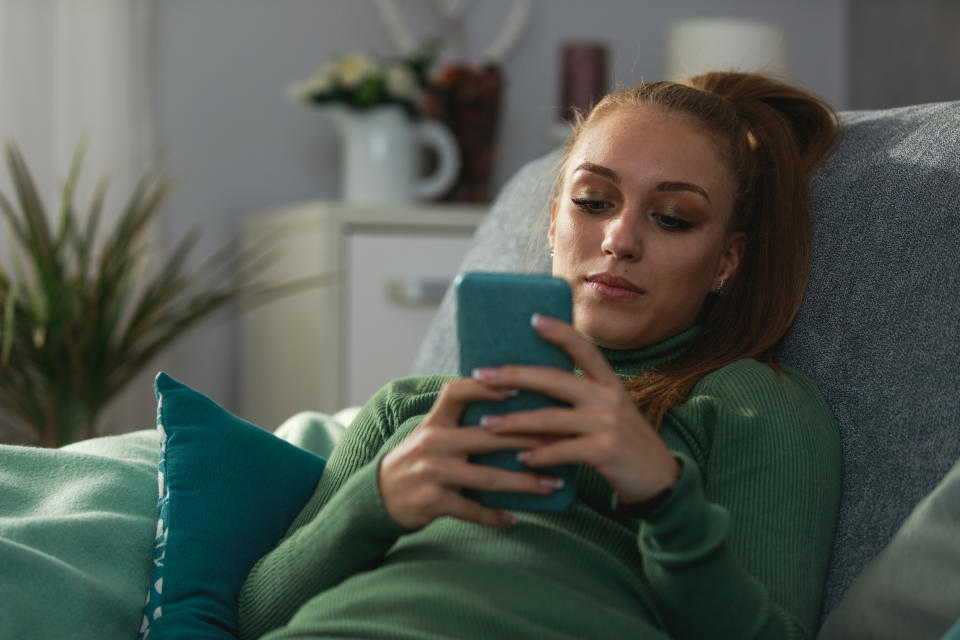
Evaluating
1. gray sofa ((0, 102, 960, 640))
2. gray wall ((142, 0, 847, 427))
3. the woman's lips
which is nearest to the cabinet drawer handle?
gray wall ((142, 0, 847, 427))

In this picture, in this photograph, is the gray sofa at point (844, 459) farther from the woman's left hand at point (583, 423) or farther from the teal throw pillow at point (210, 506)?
the woman's left hand at point (583, 423)

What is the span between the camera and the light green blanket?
2.90ft

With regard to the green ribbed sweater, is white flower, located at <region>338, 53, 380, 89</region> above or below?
above

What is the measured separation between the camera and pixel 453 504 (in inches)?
31.0

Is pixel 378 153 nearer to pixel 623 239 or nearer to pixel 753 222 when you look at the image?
pixel 753 222

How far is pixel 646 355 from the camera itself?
1.10 meters

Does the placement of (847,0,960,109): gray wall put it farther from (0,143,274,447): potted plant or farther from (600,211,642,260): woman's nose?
(600,211,642,260): woman's nose

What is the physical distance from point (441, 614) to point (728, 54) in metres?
2.08

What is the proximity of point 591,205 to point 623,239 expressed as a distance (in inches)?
2.8

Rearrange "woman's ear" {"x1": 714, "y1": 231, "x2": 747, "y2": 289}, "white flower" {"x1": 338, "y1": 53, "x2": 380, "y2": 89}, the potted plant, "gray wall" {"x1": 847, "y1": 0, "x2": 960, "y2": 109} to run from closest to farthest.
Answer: "woman's ear" {"x1": 714, "y1": 231, "x2": 747, "y2": 289}, the potted plant, "white flower" {"x1": 338, "y1": 53, "x2": 380, "y2": 89}, "gray wall" {"x1": 847, "y1": 0, "x2": 960, "y2": 109}

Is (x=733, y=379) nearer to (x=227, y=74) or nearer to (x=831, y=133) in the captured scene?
(x=831, y=133)

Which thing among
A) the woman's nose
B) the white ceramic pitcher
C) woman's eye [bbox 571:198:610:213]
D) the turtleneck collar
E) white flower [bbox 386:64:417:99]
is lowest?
the white ceramic pitcher

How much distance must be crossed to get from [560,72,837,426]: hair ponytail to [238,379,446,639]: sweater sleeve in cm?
23

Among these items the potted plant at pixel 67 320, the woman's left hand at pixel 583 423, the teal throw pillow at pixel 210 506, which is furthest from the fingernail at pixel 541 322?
the potted plant at pixel 67 320
